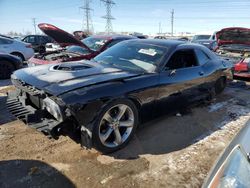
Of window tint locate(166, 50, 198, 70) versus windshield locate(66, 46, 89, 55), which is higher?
windshield locate(66, 46, 89, 55)

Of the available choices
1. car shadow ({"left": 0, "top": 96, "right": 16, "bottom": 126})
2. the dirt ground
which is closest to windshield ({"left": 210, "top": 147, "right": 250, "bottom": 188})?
the dirt ground

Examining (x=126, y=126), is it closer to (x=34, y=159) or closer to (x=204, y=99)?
(x=34, y=159)

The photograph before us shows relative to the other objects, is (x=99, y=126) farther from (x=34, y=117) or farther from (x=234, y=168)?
(x=234, y=168)

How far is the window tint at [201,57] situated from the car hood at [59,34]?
344 centimetres

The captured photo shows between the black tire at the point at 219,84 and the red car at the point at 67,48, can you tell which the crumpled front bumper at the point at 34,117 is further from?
the black tire at the point at 219,84

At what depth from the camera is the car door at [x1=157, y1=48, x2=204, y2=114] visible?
12.8 feet

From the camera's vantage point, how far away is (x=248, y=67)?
745cm

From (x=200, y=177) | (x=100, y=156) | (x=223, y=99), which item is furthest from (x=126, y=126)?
(x=223, y=99)

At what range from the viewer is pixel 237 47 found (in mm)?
8633

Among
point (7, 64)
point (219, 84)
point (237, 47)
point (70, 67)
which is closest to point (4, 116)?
point (70, 67)

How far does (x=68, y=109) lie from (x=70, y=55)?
4320 millimetres

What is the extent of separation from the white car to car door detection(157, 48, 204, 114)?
314 inches

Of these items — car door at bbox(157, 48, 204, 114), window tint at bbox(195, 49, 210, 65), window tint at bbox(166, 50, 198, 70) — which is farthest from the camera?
window tint at bbox(195, 49, 210, 65)

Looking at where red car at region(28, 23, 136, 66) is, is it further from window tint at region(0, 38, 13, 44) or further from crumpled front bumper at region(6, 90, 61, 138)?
window tint at region(0, 38, 13, 44)
